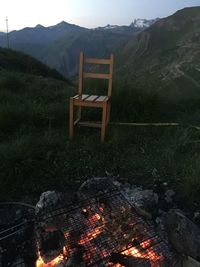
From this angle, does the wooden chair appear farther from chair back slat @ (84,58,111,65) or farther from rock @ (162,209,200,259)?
rock @ (162,209,200,259)

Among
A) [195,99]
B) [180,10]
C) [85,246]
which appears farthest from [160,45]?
[85,246]

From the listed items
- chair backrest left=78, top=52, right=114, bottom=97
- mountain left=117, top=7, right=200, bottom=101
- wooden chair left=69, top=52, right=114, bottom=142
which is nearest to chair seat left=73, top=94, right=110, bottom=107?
wooden chair left=69, top=52, right=114, bottom=142

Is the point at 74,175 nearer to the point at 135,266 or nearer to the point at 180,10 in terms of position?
the point at 135,266

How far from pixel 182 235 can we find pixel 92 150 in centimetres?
225

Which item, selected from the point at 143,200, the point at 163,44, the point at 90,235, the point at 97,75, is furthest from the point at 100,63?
the point at 163,44

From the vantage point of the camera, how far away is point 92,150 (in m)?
5.07

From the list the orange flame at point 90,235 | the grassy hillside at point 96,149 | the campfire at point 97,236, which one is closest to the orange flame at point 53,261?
the campfire at point 97,236

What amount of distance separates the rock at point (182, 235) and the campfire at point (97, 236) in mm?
109

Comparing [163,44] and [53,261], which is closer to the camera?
[53,261]

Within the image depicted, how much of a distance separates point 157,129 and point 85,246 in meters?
3.23

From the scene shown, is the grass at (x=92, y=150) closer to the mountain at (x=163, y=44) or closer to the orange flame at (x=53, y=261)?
the orange flame at (x=53, y=261)

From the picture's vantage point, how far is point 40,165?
4.56 meters

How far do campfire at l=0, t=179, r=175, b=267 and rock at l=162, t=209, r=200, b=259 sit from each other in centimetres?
11

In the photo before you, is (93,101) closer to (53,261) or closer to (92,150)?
(92,150)
